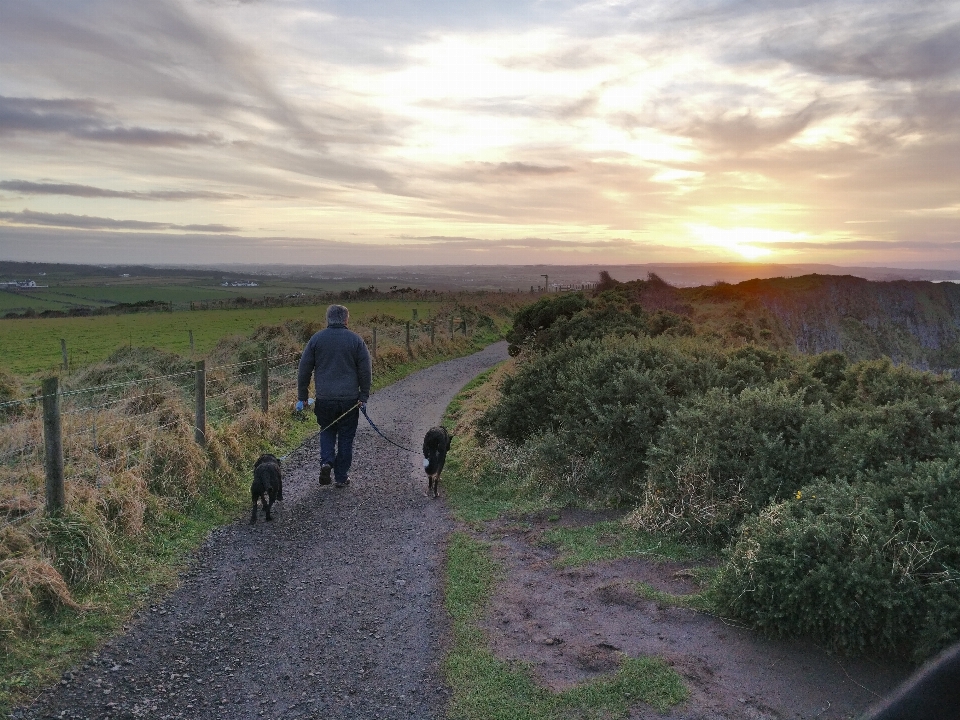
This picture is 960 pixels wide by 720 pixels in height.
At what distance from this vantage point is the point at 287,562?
7.11 m

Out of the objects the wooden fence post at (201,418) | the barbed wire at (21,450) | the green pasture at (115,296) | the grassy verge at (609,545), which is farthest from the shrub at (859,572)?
the green pasture at (115,296)

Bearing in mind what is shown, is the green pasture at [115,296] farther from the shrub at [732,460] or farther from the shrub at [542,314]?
the shrub at [732,460]

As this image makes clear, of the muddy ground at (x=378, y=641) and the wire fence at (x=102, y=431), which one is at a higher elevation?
the wire fence at (x=102, y=431)

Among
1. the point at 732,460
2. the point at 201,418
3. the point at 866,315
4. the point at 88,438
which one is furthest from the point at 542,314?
the point at 866,315

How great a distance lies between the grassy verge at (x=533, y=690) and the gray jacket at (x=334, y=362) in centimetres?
504

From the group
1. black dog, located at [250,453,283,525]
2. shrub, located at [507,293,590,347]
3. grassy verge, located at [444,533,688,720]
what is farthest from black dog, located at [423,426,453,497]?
shrub, located at [507,293,590,347]

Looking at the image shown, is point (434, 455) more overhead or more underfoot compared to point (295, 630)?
more overhead

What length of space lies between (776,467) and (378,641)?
464 centimetres

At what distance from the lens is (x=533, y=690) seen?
474 centimetres

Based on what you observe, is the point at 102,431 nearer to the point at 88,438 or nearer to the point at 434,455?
the point at 88,438

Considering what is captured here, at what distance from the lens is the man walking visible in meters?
9.76

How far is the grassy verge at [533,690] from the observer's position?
4496mm

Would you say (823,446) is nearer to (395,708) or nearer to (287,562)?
(395,708)

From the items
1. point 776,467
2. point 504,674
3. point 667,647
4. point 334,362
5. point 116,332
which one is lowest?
point 116,332
